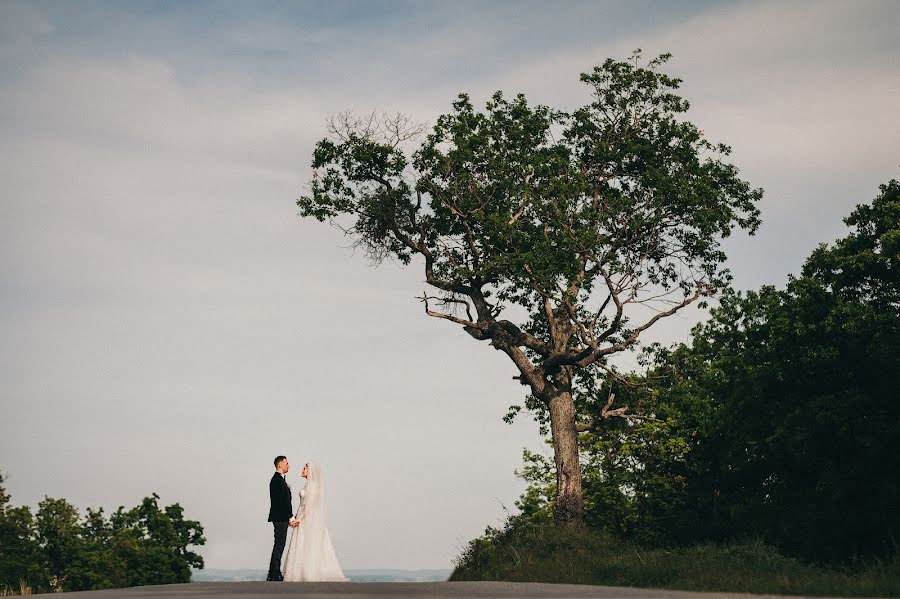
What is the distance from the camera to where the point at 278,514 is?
17.7m

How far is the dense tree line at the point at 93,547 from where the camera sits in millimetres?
69812

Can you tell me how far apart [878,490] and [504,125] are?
16.2 meters

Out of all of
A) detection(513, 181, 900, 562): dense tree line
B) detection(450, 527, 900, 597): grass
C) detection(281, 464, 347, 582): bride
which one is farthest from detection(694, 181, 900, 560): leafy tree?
detection(281, 464, 347, 582): bride

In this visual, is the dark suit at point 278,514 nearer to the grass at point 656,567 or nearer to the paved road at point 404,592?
the paved road at point 404,592

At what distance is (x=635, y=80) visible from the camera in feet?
98.4

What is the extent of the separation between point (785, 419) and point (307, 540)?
57.1 ft

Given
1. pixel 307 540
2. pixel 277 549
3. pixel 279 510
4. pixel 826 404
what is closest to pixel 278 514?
pixel 279 510

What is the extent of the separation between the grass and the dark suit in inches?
178

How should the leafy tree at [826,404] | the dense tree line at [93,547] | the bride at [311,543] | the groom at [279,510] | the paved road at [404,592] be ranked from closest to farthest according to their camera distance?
the paved road at [404,592] < the groom at [279,510] < the bride at [311,543] < the leafy tree at [826,404] < the dense tree line at [93,547]

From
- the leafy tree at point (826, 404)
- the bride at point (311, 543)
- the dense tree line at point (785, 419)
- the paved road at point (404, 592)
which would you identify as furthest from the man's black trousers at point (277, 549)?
the leafy tree at point (826, 404)

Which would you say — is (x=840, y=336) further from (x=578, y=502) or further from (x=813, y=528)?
(x=578, y=502)

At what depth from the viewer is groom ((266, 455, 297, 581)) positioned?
57.9 ft

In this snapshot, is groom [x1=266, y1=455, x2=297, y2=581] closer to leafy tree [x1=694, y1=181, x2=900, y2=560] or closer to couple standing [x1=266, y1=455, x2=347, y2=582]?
couple standing [x1=266, y1=455, x2=347, y2=582]

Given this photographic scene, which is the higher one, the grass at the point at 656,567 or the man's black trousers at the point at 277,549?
the man's black trousers at the point at 277,549
